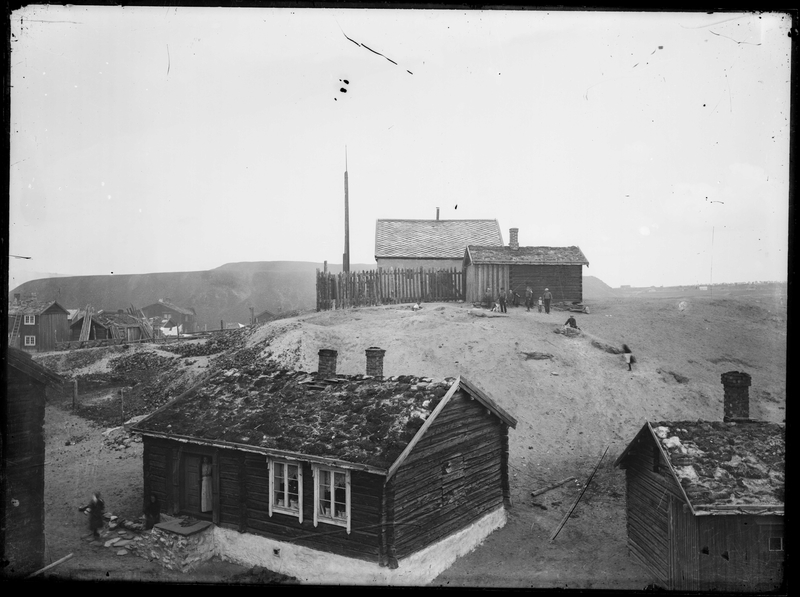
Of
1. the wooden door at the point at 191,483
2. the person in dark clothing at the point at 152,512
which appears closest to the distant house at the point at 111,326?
the wooden door at the point at 191,483

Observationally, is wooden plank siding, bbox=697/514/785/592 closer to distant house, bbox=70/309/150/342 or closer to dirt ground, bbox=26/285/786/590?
dirt ground, bbox=26/285/786/590

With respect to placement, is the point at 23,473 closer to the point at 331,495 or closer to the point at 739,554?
the point at 331,495

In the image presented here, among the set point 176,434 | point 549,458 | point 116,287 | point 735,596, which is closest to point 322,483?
point 176,434

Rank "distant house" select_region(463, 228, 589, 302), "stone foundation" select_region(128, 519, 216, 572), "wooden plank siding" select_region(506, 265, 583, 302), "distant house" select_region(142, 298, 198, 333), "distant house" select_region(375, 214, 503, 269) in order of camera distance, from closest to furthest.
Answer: "stone foundation" select_region(128, 519, 216, 572) → "distant house" select_region(142, 298, 198, 333) → "distant house" select_region(463, 228, 589, 302) → "wooden plank siding" select_region(506, 265, 583, 302) → "distant house" select_region(375, 214, 503, 269)

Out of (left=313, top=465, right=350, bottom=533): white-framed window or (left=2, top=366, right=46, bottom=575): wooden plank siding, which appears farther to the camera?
(left=313, top=465, right=350, bottom=533): white-framed window

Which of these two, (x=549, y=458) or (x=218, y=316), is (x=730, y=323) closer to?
(x=549, y=458)

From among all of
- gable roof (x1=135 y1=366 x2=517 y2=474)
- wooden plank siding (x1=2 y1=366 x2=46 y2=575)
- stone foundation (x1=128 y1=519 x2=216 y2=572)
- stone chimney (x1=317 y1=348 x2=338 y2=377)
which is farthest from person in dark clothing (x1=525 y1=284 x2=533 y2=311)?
wooden plank siding (x1=2 y1=366 x2=46 y2=575)
